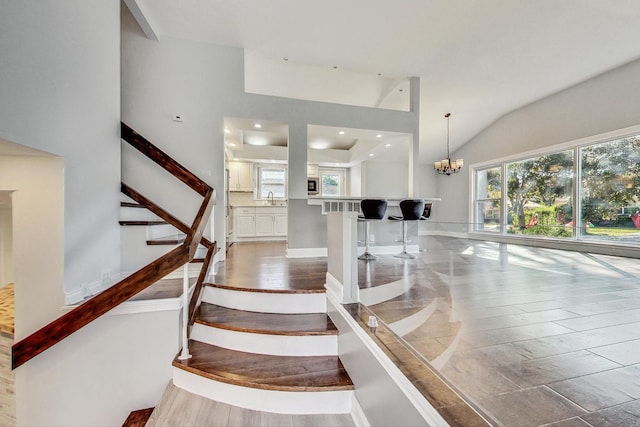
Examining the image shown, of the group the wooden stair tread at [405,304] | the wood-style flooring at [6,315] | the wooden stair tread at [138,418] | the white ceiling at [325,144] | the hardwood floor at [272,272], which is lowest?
the wooden stair tread at [138,418]

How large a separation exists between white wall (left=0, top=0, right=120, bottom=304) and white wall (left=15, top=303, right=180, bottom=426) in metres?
0.50

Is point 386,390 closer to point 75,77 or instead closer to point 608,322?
point 608,322

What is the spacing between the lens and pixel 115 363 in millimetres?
1894

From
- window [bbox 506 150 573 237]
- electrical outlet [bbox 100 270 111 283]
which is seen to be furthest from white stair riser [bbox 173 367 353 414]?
window [bbox 506 150 573 237]

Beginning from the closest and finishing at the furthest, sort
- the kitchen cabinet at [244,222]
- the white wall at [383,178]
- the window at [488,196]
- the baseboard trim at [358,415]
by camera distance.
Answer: the baseboard trim at [358,415] → the kitchen cabinet at [244,222] → the window at [488,196] → the white wall at [383,178]

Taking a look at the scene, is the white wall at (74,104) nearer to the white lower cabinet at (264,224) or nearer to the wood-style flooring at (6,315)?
the wood-style flooring at (6,315)

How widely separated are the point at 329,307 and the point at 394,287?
0.66 meters

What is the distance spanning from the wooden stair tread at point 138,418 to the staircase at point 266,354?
0.34 m

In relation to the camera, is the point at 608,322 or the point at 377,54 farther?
the point at 377,54

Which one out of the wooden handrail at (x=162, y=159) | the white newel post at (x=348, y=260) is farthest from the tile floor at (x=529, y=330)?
the wooden handrail at (x=162, y=159)

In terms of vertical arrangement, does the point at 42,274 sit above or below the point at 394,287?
above

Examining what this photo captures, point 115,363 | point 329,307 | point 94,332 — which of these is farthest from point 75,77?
point 329,307

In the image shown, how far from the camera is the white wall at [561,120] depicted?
3943mm

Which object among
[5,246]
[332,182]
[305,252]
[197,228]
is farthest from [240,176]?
[197,228]
